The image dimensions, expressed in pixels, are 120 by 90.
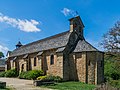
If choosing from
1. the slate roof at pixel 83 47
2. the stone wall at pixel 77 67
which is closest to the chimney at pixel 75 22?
the slate roof at pixel 83 47

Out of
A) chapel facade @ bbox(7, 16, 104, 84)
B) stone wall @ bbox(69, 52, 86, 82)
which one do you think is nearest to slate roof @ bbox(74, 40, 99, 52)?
chapel facade @ bbox(7, 16, 104, 84)

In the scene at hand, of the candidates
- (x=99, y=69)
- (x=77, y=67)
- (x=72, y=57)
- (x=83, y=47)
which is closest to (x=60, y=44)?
(x=72, y=57)

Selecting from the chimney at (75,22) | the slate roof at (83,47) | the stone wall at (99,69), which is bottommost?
the stone wall at (99,69)

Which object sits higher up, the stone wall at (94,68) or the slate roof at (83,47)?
the slate roof at (83,47)

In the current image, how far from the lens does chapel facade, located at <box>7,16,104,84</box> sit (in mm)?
31672

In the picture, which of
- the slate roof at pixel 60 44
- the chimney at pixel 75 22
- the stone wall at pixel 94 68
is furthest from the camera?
the chimney at pixel 75 22

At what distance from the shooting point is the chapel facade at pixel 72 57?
104 ft

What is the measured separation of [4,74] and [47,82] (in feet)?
83.1

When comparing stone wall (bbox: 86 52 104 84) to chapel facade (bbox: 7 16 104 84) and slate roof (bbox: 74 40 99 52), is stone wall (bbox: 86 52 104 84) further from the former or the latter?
slate roof (bbox: 74 40 99 52)

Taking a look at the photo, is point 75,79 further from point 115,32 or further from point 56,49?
point 115,32

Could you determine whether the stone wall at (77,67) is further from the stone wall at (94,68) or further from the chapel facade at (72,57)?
the stone wall at (94,68)

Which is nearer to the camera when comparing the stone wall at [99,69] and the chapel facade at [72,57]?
the stone wall at [99,69]

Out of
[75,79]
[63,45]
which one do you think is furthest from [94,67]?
[63,45]

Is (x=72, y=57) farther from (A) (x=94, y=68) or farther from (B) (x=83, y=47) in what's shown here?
(A) (x=94, y=68)
